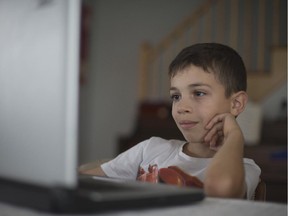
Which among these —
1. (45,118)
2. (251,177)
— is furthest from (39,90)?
(251,177)

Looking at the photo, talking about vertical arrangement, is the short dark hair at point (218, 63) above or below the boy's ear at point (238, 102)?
above

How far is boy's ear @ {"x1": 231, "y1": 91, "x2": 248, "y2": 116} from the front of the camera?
1.11m

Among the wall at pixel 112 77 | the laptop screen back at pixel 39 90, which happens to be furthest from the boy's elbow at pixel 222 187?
the wall at pixel 112 77

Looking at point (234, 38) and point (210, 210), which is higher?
point (234, 38)

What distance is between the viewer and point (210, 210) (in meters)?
0.59

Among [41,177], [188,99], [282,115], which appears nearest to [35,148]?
[41,177]

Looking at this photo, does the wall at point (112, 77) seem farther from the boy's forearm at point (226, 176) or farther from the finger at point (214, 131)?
the boy's forearm at point (226, 176)

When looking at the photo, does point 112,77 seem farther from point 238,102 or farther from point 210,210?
point 210,210

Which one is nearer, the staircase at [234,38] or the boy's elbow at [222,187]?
the boy's elbow at [222,187]

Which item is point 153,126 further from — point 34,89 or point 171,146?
point 34,89

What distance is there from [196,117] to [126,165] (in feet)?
0.67

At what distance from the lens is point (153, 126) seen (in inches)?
188

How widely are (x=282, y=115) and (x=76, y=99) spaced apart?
4.20 metres

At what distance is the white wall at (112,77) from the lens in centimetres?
569
